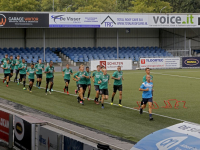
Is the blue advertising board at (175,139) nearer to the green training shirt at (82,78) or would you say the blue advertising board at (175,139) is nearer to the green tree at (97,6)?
the green training shirt at (82,78)

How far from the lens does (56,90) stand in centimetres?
2700

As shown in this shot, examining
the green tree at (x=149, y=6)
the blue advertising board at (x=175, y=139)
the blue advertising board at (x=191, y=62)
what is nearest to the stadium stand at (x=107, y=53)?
the blue advertising board at (x=191, y=62)

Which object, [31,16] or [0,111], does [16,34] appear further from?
[0,111]

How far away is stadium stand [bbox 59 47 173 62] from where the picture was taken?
51.1 metres

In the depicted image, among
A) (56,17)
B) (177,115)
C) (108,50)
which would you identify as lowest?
(177,115)

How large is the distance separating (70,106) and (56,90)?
289 inches

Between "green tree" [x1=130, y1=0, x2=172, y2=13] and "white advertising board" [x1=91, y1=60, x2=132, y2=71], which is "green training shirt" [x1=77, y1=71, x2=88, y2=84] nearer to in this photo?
"white advertising board" [x1=91, y1=60, x2=132, y2=71]

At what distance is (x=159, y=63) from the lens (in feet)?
153

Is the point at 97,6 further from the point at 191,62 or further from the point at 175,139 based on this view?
the point at 175,139

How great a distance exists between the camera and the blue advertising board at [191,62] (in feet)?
156


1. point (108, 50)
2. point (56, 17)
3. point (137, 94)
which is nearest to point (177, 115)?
point (137, 94)

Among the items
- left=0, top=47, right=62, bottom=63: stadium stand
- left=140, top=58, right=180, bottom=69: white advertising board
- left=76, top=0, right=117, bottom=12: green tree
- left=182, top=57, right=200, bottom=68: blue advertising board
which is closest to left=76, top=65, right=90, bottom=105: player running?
left=140, top=58, right=180, bottom=69: white advertising board

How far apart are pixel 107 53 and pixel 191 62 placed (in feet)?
36.6

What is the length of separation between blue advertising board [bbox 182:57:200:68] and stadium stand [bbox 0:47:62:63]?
1477 centimetres
